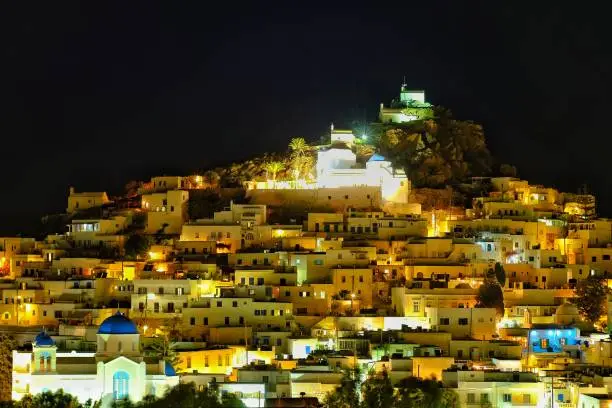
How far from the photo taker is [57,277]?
6094cm

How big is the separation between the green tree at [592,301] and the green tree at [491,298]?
11.2 ft

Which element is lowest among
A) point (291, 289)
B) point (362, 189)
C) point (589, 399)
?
point (589, 399)

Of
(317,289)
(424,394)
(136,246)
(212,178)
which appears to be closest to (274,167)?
(212,178)

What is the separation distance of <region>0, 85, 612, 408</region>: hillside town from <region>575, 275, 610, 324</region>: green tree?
0.10 metres

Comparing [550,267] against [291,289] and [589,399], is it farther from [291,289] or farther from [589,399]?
[589,399]

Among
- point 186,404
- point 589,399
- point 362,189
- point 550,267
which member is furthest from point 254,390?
point 362,189

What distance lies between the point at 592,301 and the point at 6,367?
2177 cm

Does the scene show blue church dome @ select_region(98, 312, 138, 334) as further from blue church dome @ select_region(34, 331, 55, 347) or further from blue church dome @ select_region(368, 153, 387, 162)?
blue church dome @ select_region(368, 153, 387, 162)

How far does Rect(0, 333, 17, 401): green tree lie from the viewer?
5020 cm

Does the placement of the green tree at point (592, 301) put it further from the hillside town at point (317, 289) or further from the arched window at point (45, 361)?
the arched window at point (45, 361)

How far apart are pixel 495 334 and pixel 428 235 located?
39.2 ft

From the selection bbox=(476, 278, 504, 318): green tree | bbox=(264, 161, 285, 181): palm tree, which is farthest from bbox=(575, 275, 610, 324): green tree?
bbox=(264, 161, 285, 181): palm tree

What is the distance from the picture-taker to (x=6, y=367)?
50.8 meters

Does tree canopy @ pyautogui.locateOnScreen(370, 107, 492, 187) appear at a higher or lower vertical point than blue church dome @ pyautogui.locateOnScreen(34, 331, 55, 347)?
higher
